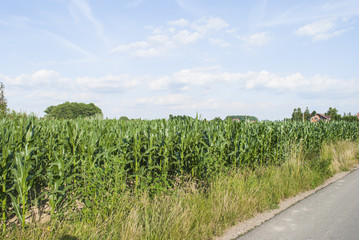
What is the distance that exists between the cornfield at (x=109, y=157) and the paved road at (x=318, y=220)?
6.11 feet

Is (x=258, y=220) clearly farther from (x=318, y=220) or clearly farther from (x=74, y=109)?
(x=74, y=109)

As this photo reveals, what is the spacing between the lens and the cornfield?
14.2ft

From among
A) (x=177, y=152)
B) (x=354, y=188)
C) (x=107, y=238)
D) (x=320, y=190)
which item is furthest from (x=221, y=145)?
(x=354, y=188)

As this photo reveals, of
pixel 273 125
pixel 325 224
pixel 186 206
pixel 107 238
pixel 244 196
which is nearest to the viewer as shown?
pixel 107 238

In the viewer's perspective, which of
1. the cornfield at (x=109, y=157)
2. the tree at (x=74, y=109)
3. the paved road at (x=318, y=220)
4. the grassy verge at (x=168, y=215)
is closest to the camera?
the grassy verge at (x=168, y=215)

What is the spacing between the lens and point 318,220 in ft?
18.1

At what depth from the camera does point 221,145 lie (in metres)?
7.23

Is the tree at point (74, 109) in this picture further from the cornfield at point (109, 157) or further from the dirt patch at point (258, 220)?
the dirt patch at point (258, 220)

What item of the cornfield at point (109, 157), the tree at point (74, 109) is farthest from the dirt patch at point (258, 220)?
the tree at point (74, 109)

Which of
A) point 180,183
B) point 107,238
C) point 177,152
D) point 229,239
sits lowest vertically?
point 229,239

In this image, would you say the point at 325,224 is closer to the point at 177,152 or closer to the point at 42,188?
the point at 177,152

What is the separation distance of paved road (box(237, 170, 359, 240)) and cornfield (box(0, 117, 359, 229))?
6.11ft

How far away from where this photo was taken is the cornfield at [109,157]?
14.2 ft

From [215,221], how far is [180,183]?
4.47ft
